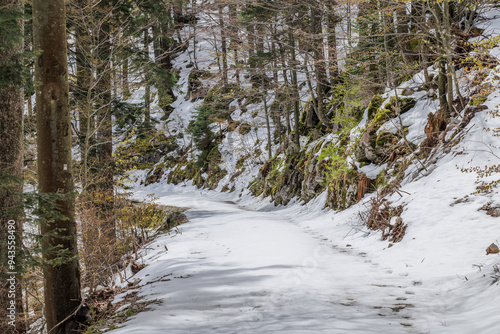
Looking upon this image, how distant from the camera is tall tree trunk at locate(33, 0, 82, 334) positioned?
13.1 ft

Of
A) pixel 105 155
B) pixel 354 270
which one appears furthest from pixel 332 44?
pixel 354 270

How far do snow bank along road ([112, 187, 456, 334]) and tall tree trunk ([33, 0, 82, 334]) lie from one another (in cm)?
109

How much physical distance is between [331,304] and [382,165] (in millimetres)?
6651

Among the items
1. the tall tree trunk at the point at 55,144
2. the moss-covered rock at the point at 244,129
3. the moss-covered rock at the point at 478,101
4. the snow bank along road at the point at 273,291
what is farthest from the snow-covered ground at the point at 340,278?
the moss-covered rock at the point at 244,129

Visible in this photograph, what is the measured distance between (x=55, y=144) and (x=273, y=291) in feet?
10.4

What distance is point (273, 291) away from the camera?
4.08 meters

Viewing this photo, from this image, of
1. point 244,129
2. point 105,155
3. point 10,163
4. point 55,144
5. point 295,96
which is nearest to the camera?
point 55,144

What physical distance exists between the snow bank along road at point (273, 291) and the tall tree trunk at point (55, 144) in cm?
109

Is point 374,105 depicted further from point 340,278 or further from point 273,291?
point 273,291

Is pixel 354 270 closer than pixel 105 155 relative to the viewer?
Yes

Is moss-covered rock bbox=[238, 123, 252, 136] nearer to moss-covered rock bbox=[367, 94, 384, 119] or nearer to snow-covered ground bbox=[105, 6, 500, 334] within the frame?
moss-covered rock bbox=[367, 94, 384, 119]

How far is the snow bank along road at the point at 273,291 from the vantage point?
3.12 m

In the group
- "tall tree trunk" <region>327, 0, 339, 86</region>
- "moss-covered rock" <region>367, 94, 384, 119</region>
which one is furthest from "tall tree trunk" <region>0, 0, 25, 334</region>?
"moss-covered rock" <region>367, 94, 384, 119</region>

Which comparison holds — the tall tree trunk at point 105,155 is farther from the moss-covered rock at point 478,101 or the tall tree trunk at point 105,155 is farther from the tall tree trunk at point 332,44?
the moss-covered rock at point 478,101
